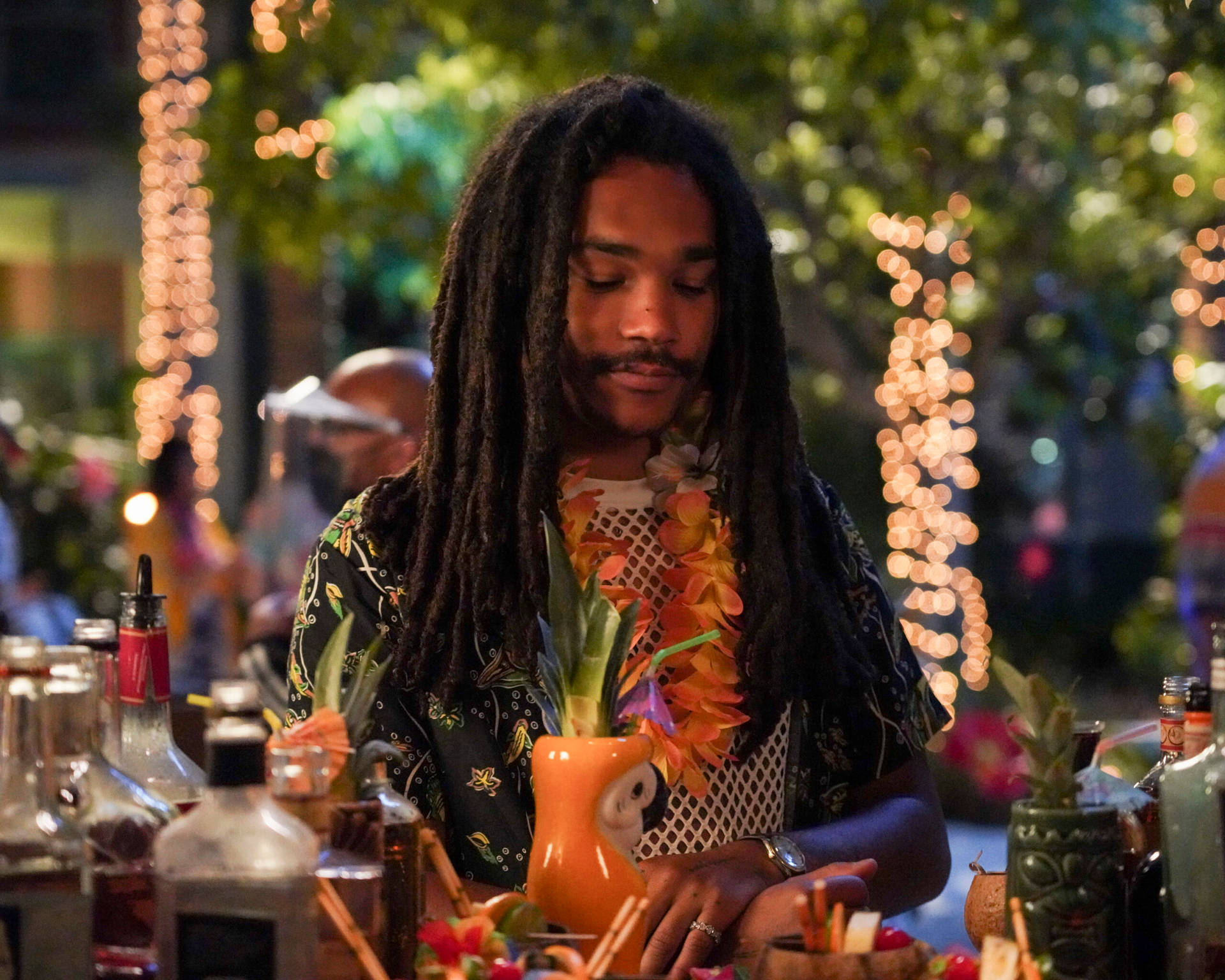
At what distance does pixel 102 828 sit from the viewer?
1397 mm

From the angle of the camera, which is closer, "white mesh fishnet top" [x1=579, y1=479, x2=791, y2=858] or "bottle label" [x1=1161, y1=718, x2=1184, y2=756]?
"bottle label" [x1=1161, y1=718, x2=1184, y2=756]

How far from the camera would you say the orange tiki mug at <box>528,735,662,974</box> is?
1.55 m

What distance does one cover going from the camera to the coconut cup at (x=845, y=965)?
1327 mm

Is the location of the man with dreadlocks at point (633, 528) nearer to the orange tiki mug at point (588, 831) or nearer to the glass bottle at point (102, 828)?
the orange tiki mug at point (588, 831)

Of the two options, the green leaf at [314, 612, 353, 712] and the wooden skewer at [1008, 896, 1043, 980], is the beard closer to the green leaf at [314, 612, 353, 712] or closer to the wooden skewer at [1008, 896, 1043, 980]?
the green leaf at [314, 612, 353, 712]

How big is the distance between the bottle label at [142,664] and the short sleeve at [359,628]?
0.30 meters

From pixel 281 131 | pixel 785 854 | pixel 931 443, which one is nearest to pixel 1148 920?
pixel 785 854

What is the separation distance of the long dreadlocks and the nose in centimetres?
9

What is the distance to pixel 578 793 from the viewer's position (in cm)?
156

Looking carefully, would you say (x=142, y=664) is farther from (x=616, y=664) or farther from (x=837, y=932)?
(x=837, y=932)

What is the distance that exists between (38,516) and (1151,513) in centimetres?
1121

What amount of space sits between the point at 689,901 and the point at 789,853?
A: 0.67ft

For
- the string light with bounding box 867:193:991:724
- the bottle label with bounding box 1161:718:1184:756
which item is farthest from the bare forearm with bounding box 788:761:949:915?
the string light with bounding box 867:193:991:724

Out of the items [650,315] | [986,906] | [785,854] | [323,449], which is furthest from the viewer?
[323,449]
